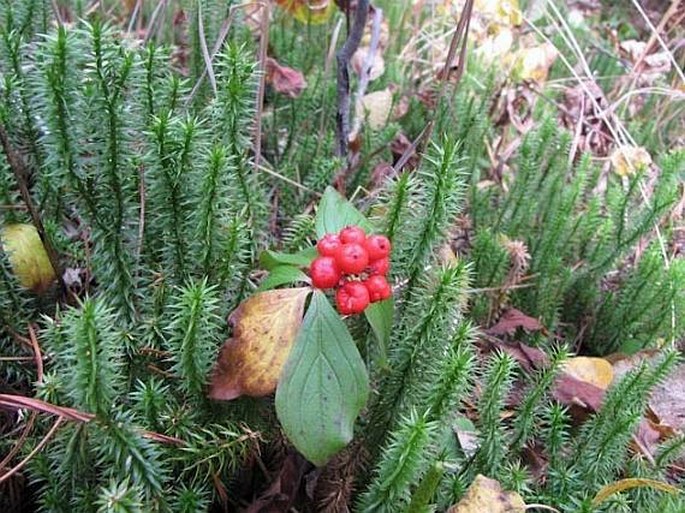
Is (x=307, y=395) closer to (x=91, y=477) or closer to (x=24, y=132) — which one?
(x=91, y=477)

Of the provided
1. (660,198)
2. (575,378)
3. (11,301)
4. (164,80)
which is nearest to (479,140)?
(660,198)

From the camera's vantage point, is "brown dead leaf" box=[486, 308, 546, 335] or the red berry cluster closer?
the red berry cluster

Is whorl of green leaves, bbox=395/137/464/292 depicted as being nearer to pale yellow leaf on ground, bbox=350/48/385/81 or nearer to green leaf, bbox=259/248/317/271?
green leaf, bbox=259/248/317/271

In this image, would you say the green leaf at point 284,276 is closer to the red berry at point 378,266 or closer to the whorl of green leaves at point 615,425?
the red berry at point 378,266

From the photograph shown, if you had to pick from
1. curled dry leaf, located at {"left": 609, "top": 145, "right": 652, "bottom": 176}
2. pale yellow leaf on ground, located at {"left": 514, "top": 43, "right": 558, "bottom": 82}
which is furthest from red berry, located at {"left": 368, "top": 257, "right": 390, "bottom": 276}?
pale yellow leaf on ground, located at {"left": 514, "top": 43, "right": 558, "bottom": 82}

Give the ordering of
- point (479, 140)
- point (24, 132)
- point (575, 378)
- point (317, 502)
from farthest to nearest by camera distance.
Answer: point (479, 140), point (575, 378), point (24, 132), point (317, 502)

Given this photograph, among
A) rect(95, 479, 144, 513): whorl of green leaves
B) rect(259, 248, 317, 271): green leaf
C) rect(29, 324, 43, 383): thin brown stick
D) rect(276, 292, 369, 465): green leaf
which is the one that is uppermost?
Answer: rect(259, 248, 317, 271): green leaf

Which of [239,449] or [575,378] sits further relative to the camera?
[575,378]
